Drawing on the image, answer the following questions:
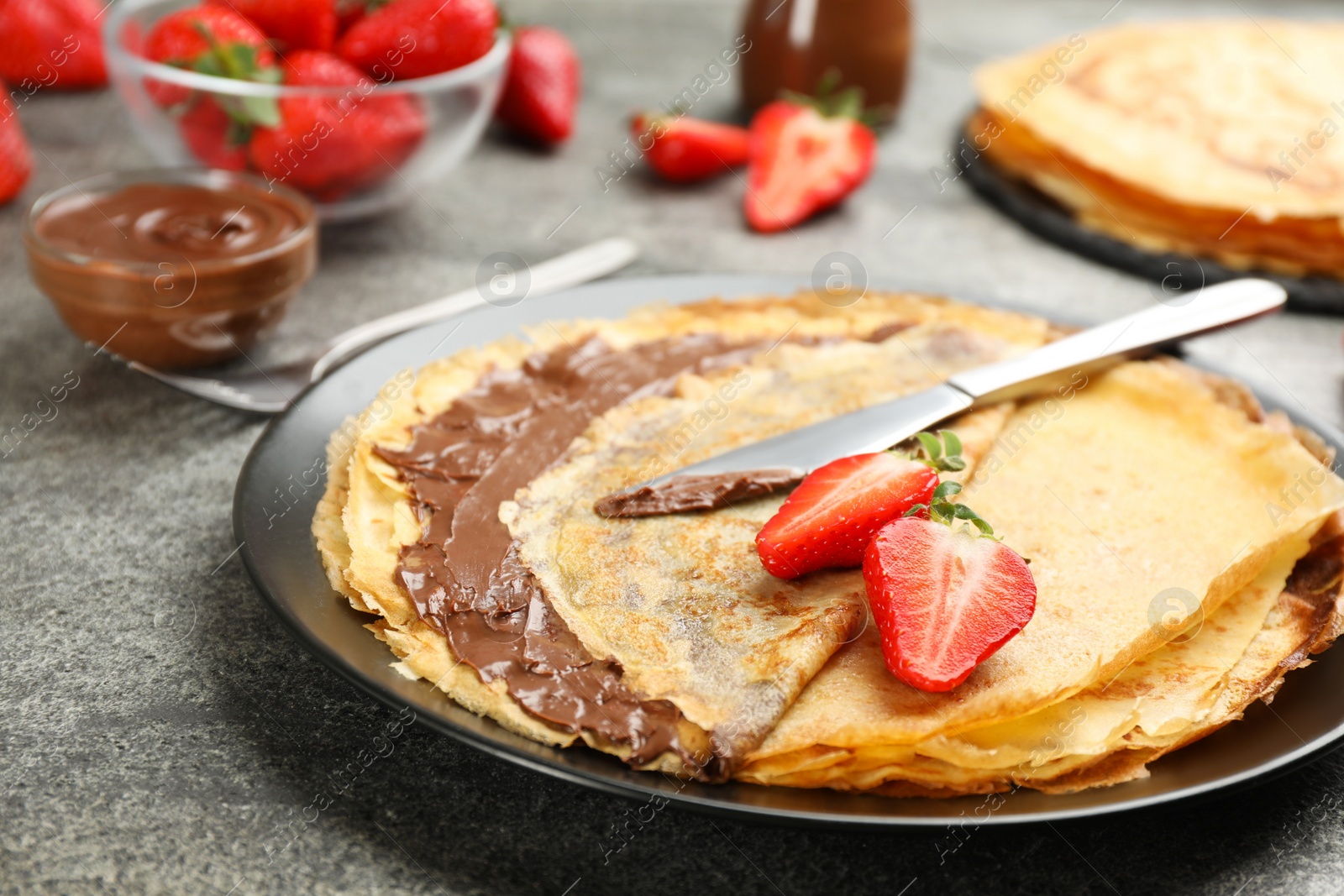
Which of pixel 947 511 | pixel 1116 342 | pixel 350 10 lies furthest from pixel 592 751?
pixel 350 10

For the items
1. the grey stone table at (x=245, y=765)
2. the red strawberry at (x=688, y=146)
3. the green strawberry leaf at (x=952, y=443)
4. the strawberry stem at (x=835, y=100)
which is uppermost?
the green strawberry leaf at (x=952, y=443)

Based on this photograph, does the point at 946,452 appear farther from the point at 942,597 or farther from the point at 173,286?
the point at 173,286

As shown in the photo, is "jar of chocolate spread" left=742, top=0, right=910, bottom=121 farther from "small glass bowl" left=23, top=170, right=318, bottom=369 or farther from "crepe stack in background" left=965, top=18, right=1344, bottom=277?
"small glass bowl" left=23, top=170, right=318, bottom=369

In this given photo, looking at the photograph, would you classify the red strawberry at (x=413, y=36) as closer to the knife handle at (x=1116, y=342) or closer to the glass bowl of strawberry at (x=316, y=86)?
the glass bowl of strawberry at (x=316, y=86)

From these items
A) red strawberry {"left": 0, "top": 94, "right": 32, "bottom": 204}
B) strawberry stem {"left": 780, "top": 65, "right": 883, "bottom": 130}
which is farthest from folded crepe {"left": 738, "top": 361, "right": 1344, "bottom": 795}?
red strawberry {"left": 0, "top": 94, "right": 32, "bottom": 204}

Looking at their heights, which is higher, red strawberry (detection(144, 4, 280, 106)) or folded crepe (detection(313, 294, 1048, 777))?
red strawberry (detection(144, 4, 280, 106))

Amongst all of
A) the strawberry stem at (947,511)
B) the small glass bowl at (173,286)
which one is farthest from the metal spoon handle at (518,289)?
the strawberry stem at (947,511)

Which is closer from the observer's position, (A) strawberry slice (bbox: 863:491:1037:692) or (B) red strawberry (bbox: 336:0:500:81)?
(A) strawberry slice (bbox: 863:491:1037:692)
